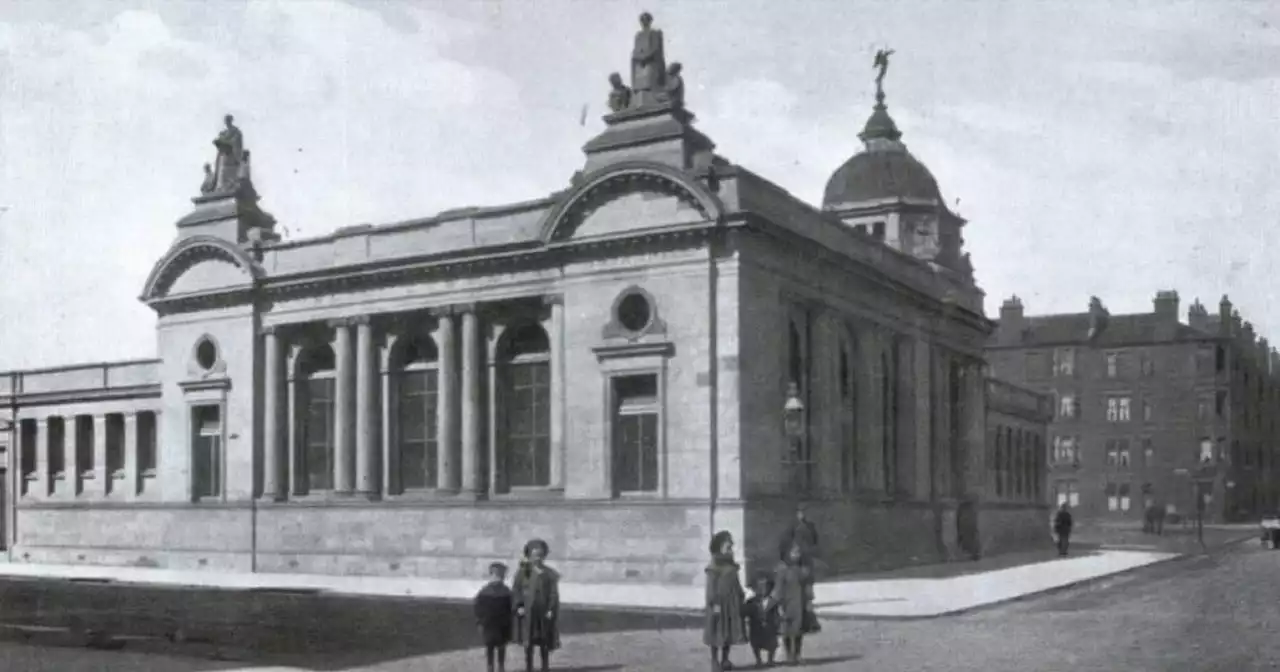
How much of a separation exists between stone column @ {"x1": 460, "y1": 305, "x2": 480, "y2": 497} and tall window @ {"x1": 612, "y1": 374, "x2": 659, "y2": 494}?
456cm

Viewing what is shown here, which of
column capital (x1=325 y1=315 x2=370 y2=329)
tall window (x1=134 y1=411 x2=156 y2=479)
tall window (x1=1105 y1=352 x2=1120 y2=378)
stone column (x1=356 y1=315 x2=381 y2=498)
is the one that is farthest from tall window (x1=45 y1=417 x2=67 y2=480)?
tall window (x1=1105 y1=352 x2=1120 y2=378)

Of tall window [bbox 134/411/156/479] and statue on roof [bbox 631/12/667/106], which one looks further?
tall window [bbox 134/411/156/479]

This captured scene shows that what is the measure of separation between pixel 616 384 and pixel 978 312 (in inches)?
789

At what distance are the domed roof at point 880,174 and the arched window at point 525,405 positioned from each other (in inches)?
907

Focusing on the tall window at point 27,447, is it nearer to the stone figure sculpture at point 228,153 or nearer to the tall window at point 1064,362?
the stone figure sculpture at point 228,153

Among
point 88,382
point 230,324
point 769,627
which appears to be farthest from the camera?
point 88,382

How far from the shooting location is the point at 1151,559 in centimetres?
4150

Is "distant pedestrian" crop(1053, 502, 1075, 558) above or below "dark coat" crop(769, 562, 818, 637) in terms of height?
below

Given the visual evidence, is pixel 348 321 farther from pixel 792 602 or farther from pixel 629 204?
pixel 792 602

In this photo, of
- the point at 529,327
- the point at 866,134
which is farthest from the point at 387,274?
the point at 866,134

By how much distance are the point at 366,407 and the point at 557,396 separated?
6537mm

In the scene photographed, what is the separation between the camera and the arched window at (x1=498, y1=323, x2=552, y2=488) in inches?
1383

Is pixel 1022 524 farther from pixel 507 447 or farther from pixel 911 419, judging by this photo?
pixel 507 447

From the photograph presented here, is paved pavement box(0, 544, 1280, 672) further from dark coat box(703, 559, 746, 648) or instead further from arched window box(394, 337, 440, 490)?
arched window box(394, 337, 440, 490)
